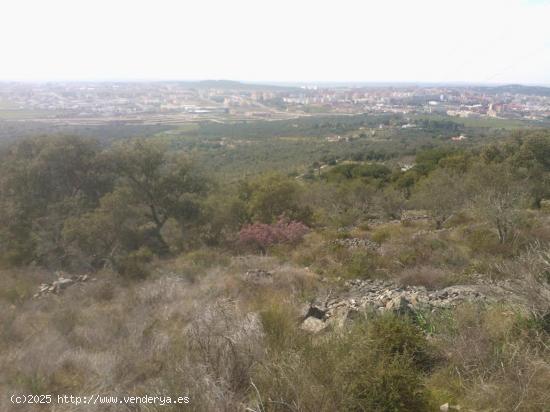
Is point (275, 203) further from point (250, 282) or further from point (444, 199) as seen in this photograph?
point (250, 282)

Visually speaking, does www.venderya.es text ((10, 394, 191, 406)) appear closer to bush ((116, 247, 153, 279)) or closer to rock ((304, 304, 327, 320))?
rock ((304, 304, 327, 320))

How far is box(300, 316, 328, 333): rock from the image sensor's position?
471cm

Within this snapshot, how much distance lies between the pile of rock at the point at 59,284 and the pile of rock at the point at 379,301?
5.73 m

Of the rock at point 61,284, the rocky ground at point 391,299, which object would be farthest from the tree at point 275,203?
the rocky ground at point 391,299

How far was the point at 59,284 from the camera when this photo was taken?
8203mm

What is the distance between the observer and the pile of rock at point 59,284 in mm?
7820

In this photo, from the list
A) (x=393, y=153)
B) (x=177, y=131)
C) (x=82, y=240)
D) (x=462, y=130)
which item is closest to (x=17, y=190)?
(x=82, y=240)

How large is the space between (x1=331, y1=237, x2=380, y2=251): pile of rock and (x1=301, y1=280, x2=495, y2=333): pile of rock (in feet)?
9.30

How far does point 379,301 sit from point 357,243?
4.92 m

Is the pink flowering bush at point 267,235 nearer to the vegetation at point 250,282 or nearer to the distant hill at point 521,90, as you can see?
the vegetation at point 250,282

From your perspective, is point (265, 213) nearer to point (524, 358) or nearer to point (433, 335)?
point (433, 335)

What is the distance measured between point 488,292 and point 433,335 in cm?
179

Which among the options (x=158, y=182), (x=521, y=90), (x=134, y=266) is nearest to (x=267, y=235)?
(x=134, y=266)

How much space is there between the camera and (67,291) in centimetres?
770
